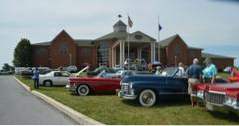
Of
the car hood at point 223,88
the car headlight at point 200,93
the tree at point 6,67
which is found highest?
the tree at point 6,67

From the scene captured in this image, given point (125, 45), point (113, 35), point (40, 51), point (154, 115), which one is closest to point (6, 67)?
point (40, 51)

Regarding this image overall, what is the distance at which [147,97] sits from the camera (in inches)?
646

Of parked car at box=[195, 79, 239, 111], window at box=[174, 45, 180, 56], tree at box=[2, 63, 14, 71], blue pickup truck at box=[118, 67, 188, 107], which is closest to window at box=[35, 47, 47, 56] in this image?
tree at box=[2, 63, 14, 71]

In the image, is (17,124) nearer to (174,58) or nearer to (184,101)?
(184,101)

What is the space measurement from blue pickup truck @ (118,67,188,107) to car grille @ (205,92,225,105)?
3.85 meters

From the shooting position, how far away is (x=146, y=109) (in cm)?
1509

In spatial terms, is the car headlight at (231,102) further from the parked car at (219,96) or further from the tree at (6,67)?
the tree at (6,67)

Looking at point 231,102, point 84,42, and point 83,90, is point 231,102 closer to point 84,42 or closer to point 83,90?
point 83,90

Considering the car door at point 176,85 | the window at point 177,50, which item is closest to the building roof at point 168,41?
the window at point 177,50

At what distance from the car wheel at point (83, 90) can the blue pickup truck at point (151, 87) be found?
6595mm

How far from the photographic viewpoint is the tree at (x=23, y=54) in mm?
91906

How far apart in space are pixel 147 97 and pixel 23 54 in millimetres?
78287

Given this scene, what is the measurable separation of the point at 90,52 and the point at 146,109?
81.9 metres

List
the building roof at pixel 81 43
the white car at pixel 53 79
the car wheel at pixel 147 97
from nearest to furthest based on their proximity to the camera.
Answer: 1. the car wheel at pixel 147 97
2. the white car at pixel 53 79
3. the building roof at pixel 81 43
